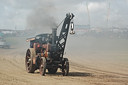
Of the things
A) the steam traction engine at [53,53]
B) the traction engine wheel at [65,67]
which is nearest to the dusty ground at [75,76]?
the traction engine wheel at [65,67]

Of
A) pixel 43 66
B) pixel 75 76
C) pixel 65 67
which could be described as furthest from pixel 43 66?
pixel 75 76

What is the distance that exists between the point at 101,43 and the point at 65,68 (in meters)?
40.5

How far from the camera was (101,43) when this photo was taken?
55125 millimetres

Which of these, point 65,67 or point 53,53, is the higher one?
point 53,53

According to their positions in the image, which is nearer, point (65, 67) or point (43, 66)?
point (43, 66)

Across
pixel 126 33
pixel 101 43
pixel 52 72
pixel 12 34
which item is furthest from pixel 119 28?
pixel 52 72

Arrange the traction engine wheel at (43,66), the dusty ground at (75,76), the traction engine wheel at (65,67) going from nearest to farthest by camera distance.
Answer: the dusty ground at (75,76), the traction engine wheel at (43,66), the traction engine wheel at (65,67)

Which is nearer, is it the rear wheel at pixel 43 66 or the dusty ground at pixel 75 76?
the dusty ground at pixel 75 76

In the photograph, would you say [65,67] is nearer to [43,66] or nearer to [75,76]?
[75,76]

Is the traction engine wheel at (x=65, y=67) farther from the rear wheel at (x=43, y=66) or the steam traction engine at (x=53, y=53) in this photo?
the rear wheel at (x=43, y=66)

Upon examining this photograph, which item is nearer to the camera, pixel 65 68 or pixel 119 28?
pixel 65 68

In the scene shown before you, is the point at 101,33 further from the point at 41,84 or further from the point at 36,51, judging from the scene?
the point at 41,84

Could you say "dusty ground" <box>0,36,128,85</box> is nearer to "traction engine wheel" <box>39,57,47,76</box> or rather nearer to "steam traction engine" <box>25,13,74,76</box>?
"traction engine wheel" <box>39,57,47,76</box>

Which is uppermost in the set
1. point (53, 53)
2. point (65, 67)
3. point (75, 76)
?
point (53, 53)
